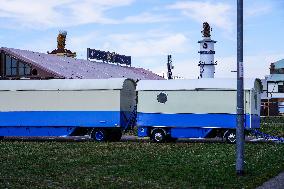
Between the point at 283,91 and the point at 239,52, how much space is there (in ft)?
247

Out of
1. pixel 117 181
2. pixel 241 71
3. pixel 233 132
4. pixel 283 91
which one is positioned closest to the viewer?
pixel 117 181

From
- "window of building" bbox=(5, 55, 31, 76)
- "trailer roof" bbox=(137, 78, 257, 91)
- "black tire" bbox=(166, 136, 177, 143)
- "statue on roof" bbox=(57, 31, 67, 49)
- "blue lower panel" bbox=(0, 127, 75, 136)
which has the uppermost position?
"statue on roof" bbox=(57, 31, 67, 49)

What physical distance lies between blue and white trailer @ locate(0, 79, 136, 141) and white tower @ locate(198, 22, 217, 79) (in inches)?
1845

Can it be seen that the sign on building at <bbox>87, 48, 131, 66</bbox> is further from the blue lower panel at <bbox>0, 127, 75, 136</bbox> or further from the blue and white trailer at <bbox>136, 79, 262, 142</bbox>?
the blue and white trailer at <bbox>136, 79, 262, 142</bbox>

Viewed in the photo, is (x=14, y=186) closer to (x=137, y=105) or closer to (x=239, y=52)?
(x=239, y=52)

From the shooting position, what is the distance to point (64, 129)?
1106 inches

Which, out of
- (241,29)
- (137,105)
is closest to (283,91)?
(137,105)

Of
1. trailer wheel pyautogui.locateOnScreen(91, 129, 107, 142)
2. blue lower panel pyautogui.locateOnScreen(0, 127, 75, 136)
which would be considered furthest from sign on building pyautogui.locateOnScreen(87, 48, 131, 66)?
trailer wheel pyautogui.locateOnScreen(91, 129, 107, 142)

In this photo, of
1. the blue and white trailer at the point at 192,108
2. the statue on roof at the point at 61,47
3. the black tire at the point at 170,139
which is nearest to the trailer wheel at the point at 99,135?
the blue and white trailer at the point at 192,108

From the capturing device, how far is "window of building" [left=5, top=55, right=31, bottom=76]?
52.0 metres

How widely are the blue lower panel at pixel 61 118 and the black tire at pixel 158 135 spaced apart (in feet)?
6.53

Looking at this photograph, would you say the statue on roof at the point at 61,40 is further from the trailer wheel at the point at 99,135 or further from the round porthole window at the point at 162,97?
the round porthole window at the point at 162,97

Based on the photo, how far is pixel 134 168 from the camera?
50.2 ft

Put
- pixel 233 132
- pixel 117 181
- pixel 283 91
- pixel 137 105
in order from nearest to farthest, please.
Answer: pixel 117 181 < pixel 233 132 < pixel 137 105 < pixel 283 91
